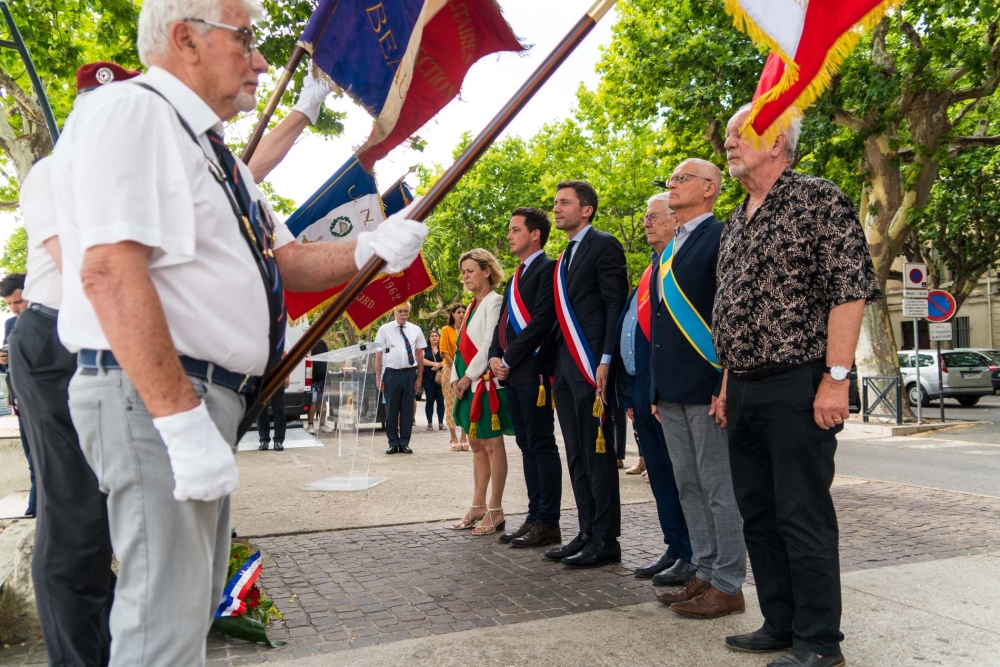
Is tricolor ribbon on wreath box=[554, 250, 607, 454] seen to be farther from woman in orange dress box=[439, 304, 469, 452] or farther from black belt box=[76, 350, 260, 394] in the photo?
woman in orange dress box=[439, 304, 469, 452]

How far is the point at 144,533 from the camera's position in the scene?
1685mm

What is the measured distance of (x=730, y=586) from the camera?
151 inches

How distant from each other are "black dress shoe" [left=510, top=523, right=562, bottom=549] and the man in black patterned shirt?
2.13m

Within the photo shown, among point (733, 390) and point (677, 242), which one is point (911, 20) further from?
point (733, 390)

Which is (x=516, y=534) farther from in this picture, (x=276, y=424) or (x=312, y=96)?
(x=276, y=424)

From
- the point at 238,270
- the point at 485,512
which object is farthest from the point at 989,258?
the point at 238,270

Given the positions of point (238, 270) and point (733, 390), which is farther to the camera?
point (733, 390)

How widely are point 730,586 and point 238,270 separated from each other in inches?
112

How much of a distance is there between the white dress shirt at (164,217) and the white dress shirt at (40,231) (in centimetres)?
65

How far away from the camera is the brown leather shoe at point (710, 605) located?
3777mm

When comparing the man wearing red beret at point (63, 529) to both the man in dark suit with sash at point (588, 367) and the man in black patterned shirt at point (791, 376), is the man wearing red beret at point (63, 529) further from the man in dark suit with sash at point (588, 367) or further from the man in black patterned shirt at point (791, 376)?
the man in dark suit with sash at point (588, 367)

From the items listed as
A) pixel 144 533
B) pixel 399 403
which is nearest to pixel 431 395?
pixel 399 403

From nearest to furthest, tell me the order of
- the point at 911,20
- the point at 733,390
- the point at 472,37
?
the point at 733,390 < the point at 472,37 < the point at 911,20

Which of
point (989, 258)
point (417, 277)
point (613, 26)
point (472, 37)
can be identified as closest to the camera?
point (472, 37)
